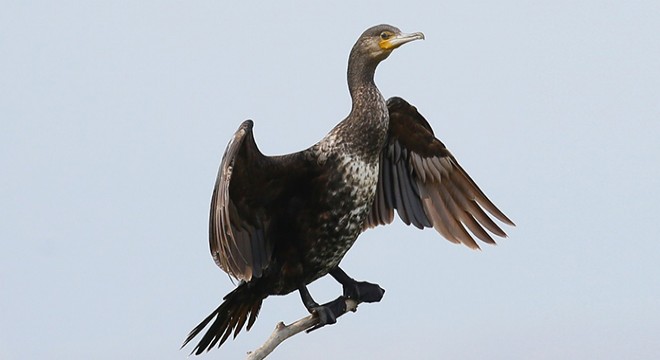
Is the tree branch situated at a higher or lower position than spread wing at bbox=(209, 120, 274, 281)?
lower

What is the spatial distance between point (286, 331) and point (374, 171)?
1.05 meters

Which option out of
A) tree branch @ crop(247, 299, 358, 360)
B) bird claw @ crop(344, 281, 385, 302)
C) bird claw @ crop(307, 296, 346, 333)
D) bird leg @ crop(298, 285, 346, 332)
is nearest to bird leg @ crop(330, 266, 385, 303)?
bird claw @ crop(344, 281, 385, 302)

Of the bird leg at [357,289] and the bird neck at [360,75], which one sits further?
the bird leg at [357,289]

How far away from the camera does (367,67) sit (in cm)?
721

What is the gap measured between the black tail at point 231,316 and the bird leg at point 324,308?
0.77 feet

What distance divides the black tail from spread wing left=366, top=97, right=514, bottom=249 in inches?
45.1

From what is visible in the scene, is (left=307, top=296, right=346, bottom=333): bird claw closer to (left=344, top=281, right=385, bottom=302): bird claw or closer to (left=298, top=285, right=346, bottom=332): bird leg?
(left=298, top=285, right=346, bottom=332): bird leg

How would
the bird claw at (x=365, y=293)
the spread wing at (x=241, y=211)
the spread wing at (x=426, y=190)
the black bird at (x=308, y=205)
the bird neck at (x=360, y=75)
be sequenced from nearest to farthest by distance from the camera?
1. the spread wing at (x=241, y=211)
2. the black bird at (x=308, y=205)
3. the bird neck at (x=360, y=75)
4. the bird claw at (x=365, y=293)
5. the spread wing at (x=426, y=190)

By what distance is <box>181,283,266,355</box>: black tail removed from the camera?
23.2 ft

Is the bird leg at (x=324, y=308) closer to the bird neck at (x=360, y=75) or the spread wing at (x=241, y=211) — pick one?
the spread wing at (x=241, y=211)

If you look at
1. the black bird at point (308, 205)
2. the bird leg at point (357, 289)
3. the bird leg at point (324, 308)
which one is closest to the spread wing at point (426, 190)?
the bird leg at point (357, 289)

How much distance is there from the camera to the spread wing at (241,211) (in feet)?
20.7

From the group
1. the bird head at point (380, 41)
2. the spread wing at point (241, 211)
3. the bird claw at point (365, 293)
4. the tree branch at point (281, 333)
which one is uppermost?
the bird head at point (380, 41)

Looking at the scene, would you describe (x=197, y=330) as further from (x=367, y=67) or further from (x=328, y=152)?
(x=367, y=67)
